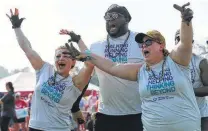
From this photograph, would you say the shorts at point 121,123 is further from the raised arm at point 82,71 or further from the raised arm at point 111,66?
the raised arm at point 111,66

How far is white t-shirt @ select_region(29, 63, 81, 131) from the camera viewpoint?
18.7 feet

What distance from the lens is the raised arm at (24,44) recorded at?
19.4 ft

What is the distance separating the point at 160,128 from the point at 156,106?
0.23 metres

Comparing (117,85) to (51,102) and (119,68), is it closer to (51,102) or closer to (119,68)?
(119,68)

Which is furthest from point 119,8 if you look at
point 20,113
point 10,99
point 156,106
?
point 20,113

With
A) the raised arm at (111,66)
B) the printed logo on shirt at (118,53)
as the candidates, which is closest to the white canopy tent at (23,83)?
the printed logo on shirt at (118,53)

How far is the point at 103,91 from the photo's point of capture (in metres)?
5.90

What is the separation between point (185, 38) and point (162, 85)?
1.79 ft

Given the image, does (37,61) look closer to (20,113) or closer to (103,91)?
(103,91)

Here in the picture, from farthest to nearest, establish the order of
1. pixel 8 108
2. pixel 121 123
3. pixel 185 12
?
pixel 8 108 → pixel 121 123 → pixel 185 12

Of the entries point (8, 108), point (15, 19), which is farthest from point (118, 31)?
point (8, 108)

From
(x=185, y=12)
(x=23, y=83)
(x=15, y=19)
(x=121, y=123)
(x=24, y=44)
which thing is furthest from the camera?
(x=23, y=83)

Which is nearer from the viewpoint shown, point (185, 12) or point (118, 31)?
point (185, 12)

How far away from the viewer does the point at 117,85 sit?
19.0ft
